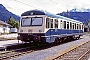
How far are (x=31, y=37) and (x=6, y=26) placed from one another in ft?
226

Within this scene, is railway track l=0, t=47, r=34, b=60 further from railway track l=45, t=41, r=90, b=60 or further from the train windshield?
the train windshield

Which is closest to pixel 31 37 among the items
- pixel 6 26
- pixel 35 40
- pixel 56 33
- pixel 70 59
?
pixel 35 40

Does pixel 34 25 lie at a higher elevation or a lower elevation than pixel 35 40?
higher

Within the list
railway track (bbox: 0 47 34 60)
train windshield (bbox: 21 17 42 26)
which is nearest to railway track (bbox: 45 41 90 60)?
railway track (bbox: 0 47 34 60)

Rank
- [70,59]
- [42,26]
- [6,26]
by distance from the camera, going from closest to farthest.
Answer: [70,59], [42,26], [6,26]

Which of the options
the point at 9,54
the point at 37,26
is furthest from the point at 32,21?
the point at 9,54

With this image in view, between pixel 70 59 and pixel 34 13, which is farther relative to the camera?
pixel 34 13

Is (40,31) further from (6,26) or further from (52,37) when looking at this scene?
(6,26)

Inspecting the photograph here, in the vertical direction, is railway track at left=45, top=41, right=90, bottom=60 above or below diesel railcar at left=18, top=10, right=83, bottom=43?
below

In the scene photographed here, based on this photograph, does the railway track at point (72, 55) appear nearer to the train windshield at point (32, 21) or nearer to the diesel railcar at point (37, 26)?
the diesel railcar at point (37, 26)

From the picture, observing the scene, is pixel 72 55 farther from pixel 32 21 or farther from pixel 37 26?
pixel 32 21

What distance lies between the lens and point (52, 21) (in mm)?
20062

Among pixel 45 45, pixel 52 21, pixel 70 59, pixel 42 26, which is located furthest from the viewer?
pixel 45 45

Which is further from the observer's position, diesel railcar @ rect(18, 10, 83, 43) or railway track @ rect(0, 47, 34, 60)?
diesel railcar @ rect(18, 10, 83, 43)
